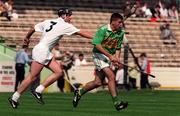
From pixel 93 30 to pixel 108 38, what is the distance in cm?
2535

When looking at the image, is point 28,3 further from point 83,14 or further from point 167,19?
point 167,19

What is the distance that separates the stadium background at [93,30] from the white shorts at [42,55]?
1691 cm

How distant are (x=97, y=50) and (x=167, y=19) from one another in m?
30.1

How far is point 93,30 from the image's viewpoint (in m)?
43.2

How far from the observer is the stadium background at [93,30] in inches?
1551

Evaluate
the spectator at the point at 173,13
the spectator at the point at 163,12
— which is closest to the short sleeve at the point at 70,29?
the spectator at the point at 163,12

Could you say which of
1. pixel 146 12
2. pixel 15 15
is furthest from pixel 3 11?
pixel 146 12

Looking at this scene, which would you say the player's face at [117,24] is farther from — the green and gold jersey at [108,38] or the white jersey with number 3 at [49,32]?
the white jersey with number 3 at [49,32]

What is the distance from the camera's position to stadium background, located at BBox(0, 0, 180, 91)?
3939 centimetres

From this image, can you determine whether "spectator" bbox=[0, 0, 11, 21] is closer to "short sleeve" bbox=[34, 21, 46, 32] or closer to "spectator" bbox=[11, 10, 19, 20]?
"spectator" bbox=[11, 10, 19, 20]

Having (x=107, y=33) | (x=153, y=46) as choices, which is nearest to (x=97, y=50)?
(x=107, y=33)

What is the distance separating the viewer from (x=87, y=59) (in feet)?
129

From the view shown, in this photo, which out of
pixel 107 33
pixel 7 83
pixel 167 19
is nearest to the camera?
pixel 107 33

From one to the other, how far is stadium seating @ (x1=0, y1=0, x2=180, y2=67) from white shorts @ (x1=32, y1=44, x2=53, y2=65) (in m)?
19.9
